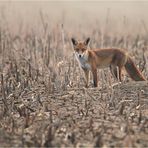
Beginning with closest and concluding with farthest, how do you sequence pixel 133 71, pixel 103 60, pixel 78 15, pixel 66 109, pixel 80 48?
pixel 66 109 < pixel 80 48 < pixel 133 71 < pixel 103 60 < pixel 78 15

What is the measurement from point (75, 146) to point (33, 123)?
1097mm

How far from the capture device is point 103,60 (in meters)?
9.68

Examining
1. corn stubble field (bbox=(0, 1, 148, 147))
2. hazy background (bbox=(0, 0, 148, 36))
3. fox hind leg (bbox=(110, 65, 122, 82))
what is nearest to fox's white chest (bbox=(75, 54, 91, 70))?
corn stubble field (bbox=(0, 1, 148, 147))

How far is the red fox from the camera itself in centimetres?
932

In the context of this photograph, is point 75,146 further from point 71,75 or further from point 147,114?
point 71,75

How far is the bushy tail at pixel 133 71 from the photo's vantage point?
942cm

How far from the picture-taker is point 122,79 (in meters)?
9.60

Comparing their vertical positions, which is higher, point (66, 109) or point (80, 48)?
point (80, 48)

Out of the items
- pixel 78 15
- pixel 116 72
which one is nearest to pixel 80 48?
pixel 116 72

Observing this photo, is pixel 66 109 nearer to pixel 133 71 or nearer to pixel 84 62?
pixel 84 62

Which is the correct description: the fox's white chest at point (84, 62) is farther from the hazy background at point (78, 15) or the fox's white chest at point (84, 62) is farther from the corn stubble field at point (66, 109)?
the hazy background at point (78, 15)

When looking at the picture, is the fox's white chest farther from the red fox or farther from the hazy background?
the hazy background

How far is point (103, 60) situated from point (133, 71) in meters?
0.62

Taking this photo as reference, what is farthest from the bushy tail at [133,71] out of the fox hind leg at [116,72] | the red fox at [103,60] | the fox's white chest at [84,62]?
the fox's white chest at [84,62]
